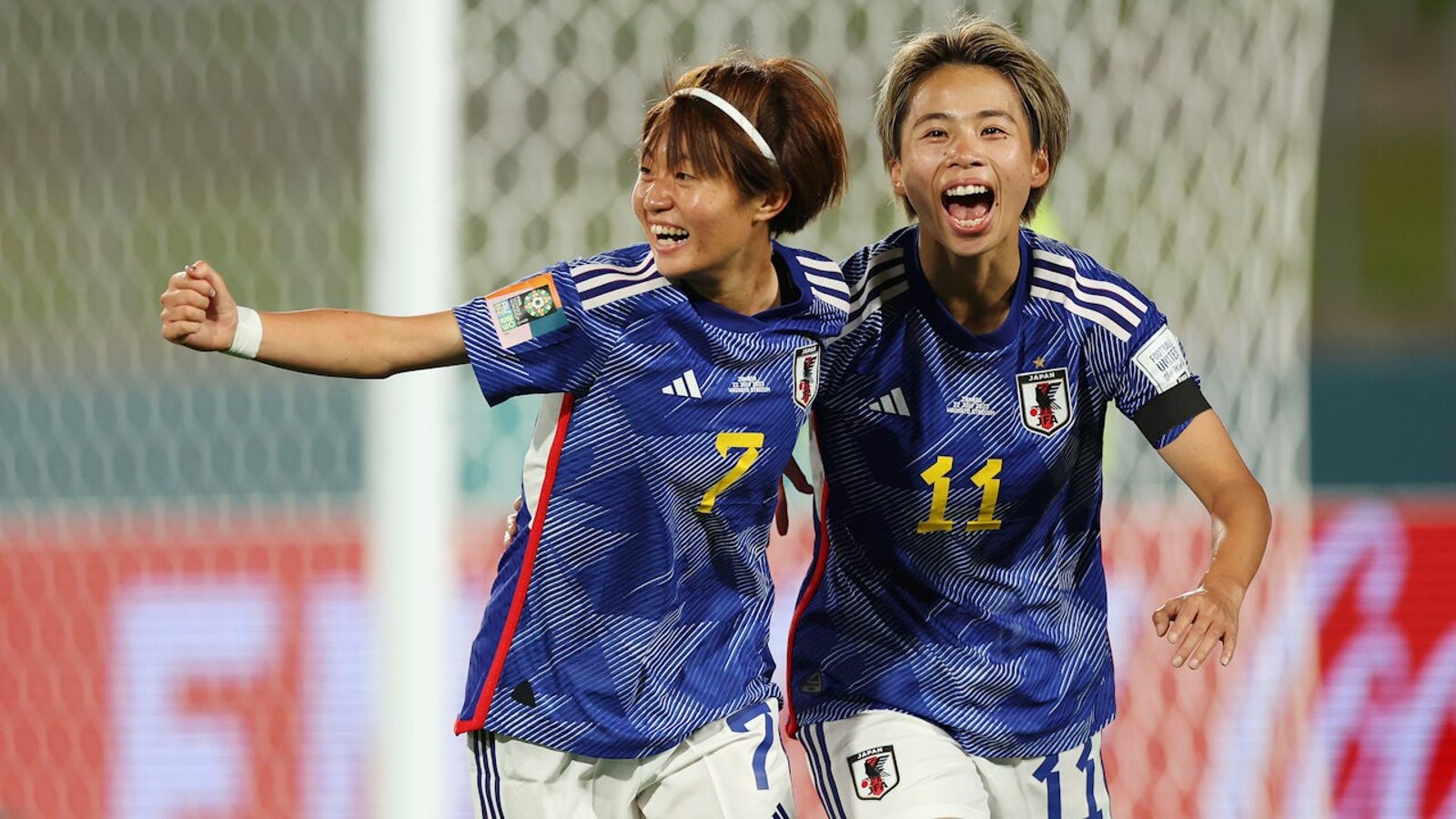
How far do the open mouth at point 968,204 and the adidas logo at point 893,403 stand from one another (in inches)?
11.4

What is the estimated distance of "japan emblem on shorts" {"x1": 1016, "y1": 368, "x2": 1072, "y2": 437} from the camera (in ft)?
8.73

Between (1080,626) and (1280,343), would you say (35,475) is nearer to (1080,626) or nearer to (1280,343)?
(1280,343)

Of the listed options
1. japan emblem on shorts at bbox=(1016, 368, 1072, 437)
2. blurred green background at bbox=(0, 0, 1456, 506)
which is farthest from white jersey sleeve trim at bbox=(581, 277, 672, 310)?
blurred green background at bbox=(0, 0, 1456, 506)

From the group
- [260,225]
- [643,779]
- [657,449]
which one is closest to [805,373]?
[657,449]

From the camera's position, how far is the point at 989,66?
8.67ft

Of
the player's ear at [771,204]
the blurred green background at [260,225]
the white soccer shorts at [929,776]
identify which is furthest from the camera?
the blurred green background at [260,225]

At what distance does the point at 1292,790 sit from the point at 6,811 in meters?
3.66

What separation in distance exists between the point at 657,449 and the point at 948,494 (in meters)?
0.53

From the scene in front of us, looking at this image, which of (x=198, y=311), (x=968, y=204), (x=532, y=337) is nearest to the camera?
(x=198, y=311)

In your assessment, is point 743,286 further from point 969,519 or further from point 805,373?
point 969,519

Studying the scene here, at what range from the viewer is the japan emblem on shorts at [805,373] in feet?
8.20

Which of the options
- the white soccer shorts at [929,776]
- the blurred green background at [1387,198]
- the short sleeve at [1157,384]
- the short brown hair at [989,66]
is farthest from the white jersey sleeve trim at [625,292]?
the blurred green background at [1387,198]

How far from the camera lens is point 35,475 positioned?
6801mm

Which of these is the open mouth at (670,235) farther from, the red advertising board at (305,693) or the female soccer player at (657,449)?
the red advertising board at (305,693)
